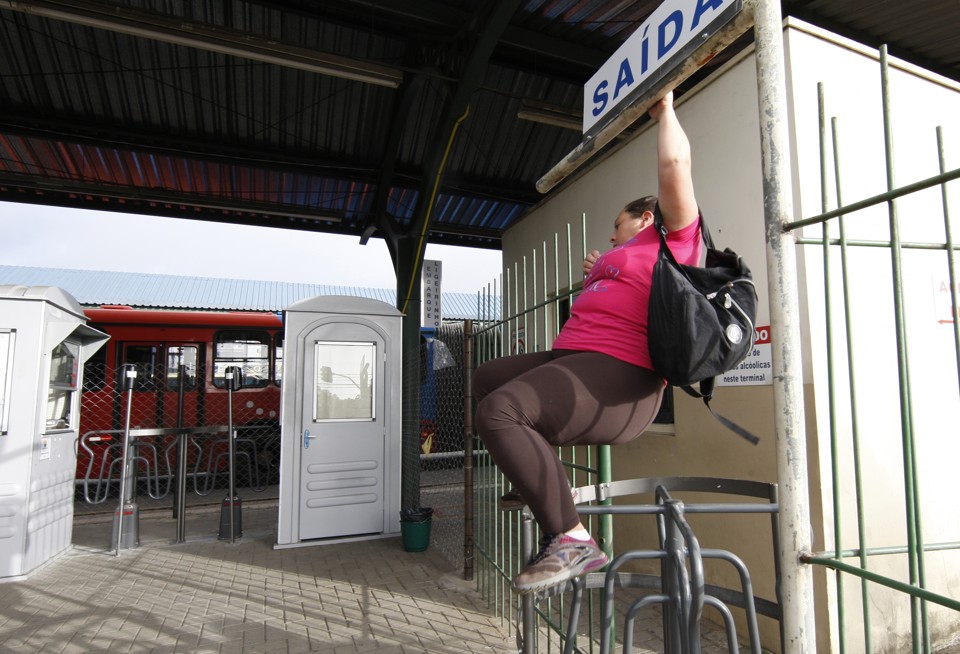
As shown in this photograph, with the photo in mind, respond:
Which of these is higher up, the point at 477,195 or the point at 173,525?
the point at 477,195

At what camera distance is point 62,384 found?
19.1 feet

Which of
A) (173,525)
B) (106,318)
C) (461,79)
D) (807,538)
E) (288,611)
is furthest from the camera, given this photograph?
(106,318)

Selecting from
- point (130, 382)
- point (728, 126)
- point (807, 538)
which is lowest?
point (807, 538)

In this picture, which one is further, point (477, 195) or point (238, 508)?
point (477, 195)

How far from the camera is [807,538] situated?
4.79 ft

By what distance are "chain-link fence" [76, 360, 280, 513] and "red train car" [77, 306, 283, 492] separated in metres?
0.02

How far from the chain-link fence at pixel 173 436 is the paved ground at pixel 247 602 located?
2947 mm

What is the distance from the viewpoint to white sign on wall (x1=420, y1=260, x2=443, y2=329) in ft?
29.5

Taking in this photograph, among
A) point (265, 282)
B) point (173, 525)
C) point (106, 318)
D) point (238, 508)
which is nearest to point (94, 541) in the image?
point (173, 525)

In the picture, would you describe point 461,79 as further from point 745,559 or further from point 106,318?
point 106,318

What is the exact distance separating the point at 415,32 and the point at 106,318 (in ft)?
24.3

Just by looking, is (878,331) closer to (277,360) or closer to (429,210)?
(429,210)

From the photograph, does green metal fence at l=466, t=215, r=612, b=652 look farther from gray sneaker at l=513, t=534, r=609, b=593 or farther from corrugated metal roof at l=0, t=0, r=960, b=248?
corrugated metal roof at l=0, t=0, r=960, b=248

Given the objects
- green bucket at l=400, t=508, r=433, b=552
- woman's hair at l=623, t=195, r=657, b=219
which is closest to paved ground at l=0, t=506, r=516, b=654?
green bucket at l=400, t=508, r=433, b=552
